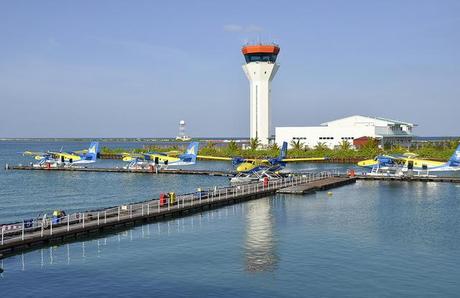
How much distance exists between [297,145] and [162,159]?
159ft

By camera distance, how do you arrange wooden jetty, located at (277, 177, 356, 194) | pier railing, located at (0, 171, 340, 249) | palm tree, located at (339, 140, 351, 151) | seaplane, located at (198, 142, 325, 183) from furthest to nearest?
palm tree, located at (339, 140, 351, 151) < seaplane, located at (198, 142, 325, 183) < wooden jetty, located at (277, 177, 356, 194) < pier railing, located at (0, 171, 340, 249)

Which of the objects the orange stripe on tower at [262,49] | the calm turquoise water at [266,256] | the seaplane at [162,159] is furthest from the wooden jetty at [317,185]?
the orange stripe on tower at [262,49]

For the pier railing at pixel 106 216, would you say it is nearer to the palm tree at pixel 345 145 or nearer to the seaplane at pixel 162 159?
the seaplane at pixel 162 159

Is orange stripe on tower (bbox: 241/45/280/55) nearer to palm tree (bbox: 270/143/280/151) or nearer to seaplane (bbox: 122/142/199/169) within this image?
palm tree (bbox: 270/143/280/151)

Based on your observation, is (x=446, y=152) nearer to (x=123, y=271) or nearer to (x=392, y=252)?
(x=392, y=252)

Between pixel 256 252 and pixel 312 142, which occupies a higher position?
pixel 312 142

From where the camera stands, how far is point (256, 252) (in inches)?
1452

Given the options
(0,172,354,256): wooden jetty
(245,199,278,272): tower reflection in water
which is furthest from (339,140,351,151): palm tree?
(245,199,278,272): tower reflection in water

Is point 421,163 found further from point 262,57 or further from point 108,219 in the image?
point 108,219

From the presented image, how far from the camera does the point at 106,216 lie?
→ 47.1 meters

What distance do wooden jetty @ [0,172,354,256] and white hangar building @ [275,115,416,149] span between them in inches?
3156

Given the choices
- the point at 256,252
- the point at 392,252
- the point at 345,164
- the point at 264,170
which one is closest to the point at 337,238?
the point at 392,252

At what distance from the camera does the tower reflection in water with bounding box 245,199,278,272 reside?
33656 millimetres

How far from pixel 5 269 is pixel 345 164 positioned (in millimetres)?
109441
